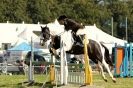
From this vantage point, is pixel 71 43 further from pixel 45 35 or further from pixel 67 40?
pixel 45 35

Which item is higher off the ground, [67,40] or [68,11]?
[68,11]

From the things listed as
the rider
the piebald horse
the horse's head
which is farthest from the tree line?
the rider

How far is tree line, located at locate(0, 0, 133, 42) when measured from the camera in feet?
279

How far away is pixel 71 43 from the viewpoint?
14898 millimetres

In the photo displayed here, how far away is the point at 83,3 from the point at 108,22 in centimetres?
1453

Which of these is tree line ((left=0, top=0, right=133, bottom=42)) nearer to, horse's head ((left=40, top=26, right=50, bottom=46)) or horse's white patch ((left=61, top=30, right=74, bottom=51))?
horse's head ((left=40, top=26, right=50, bottom=46))

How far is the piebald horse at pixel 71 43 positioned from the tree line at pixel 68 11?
6741cm

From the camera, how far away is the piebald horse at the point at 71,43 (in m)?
14.8

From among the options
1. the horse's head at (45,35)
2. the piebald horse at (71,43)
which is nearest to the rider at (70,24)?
the piebald horse at (71,43)

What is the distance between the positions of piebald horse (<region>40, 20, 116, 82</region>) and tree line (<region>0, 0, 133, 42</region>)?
67414 millimetres

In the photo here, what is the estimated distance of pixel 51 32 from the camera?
15477 millimetres

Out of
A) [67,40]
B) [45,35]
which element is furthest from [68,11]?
[67,40]

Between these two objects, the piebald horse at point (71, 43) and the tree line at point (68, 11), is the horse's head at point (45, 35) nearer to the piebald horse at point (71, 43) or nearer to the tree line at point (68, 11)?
Answer: the piebald horse at point (71, 43)

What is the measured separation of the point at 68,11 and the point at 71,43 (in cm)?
7565
